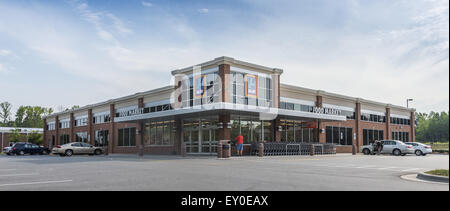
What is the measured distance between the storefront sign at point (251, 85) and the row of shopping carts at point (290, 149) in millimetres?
4841

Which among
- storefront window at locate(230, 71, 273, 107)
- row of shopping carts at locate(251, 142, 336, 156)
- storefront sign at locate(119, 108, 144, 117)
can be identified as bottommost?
row of shopping carts at locate(251, 142, 336, 156)

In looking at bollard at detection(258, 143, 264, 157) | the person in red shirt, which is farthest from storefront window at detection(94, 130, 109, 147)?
bollard at detection(258, 143, 264, 157)

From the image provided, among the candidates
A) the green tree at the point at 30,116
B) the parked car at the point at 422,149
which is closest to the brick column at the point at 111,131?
the parked car at the point at 422,149

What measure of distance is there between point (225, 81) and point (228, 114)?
8.57 ft

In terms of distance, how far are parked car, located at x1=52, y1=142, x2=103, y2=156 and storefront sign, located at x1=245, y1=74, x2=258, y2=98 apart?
16300 millimetres

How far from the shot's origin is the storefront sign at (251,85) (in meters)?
32.7

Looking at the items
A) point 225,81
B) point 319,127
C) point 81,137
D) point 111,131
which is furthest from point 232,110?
point 81,137

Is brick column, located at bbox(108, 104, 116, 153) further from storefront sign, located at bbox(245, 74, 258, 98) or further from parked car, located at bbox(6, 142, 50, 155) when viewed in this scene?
storefront sign, located at bbox(245, 74, 258, 98)

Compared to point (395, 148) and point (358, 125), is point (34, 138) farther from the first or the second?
point (395, 148)

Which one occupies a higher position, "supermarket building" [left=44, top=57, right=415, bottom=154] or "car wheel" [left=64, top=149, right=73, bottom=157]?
"supermarket building" [left=44, top=57, right=415, bottom=154]

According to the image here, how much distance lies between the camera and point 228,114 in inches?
1201

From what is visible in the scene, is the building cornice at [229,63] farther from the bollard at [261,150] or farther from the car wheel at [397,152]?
the car wheel at [397,152]

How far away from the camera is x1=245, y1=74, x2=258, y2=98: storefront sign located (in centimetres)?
3269
